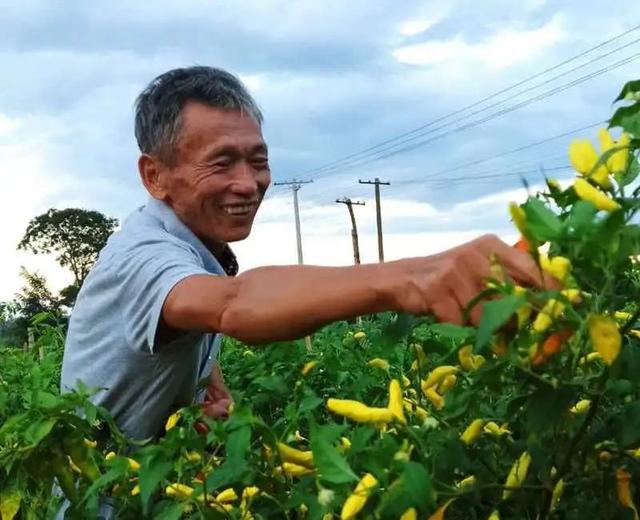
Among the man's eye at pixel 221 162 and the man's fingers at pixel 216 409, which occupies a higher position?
the man's eye at pixel 221 162

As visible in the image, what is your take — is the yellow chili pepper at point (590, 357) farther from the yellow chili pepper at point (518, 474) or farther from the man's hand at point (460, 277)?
the man's hand at point (460, 277)

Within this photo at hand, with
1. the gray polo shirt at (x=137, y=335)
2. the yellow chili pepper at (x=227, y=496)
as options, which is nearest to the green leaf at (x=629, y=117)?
the yellow chili pepper at (x=227, y=496)

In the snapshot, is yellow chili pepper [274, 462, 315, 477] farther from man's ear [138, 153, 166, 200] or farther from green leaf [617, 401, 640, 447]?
man's ear [138, 153, 166, 200]

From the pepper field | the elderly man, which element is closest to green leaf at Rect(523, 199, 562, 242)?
the pepper field

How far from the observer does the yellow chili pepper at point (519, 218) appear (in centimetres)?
85

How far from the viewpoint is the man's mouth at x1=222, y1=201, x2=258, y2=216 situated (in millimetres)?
2016

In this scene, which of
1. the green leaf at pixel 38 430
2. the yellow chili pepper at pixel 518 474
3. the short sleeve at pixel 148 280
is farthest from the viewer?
the short sleeve at pixel 148 280

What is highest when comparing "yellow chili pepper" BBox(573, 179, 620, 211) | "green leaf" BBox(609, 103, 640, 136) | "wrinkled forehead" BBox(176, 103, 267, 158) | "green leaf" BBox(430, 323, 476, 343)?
"wrinkled forehead" BBox(176, 103, 267, 158)

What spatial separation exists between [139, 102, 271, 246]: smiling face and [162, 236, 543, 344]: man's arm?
57 centimetres

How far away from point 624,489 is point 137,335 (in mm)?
835

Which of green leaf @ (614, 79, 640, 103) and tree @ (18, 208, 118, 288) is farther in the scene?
tree @ (18, 208, 118, 288)

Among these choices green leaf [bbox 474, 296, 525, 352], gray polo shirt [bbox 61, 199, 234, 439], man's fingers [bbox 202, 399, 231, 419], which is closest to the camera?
green leaf [bbox 474, 296, 525, 352]

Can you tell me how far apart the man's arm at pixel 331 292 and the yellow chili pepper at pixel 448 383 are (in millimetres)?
137

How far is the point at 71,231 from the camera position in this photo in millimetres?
43812
